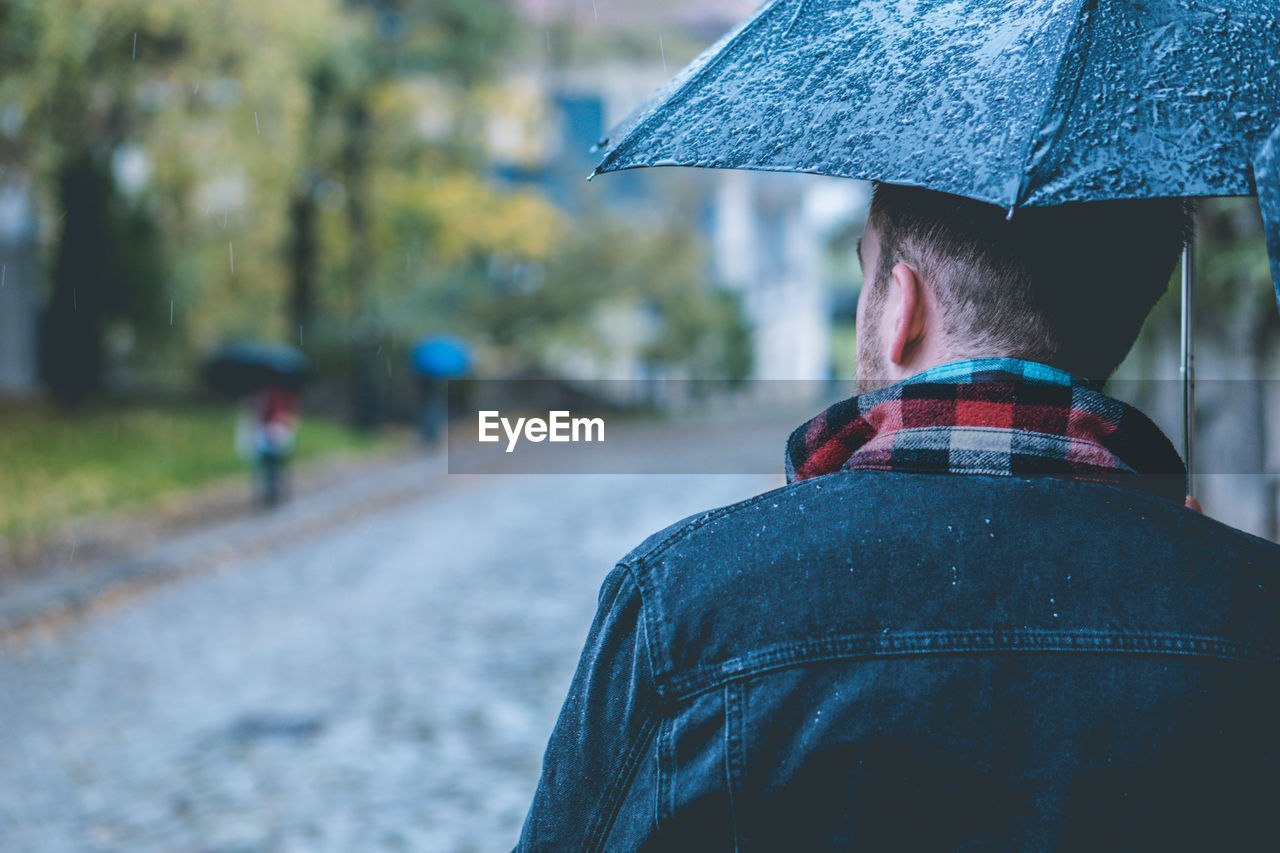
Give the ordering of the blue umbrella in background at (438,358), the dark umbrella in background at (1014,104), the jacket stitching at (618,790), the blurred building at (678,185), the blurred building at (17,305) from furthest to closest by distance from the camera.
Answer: the blurred building at (17,305)
the blurred building at (678,185)
the blue umbrella in background at (438,358)
the dark umbrella in background at (1014,104)
the jacket stitching at (618,790)

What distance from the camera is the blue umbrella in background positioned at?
71.5 feet

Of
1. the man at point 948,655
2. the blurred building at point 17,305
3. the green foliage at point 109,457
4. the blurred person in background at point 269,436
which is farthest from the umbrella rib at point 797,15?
the blurred building at point 17,305

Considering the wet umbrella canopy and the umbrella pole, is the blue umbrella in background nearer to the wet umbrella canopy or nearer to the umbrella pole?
the umbrella pole

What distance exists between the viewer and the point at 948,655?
131cm

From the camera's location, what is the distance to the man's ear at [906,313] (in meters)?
1.51

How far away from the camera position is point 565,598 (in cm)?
948

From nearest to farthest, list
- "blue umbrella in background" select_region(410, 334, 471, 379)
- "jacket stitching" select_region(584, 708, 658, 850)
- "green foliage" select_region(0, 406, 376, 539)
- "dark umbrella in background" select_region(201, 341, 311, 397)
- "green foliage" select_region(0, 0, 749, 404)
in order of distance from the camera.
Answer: "jacket stitching" select_region(584, 708, 658, 850) < "green foliage" select_region(0, 0, 749, 404) < "green foliage" select_region(0, 406, 376, 539) < "dark umbrella in background" select_region(201, 341, 311, 397) < "blue umbrella in background" select_region(410, 334, 471, 379)

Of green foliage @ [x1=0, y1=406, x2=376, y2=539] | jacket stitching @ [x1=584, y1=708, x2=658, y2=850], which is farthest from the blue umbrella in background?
jacket stitching @ [x1=584, y1=708, x2=658, y2=850]

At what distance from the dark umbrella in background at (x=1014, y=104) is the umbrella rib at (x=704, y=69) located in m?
0.02

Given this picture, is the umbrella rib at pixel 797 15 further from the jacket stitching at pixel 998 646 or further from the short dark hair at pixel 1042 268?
the jacket stitching at pixel 998 646

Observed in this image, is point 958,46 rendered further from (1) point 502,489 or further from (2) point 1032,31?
(1) point 502,489

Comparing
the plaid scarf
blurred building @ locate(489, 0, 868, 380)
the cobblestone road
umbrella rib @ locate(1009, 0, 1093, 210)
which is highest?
blurred building @ locate(489, 0, 868, 380)

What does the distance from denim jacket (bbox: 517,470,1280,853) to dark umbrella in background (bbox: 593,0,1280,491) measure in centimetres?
34

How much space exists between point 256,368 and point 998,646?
13.7 m
